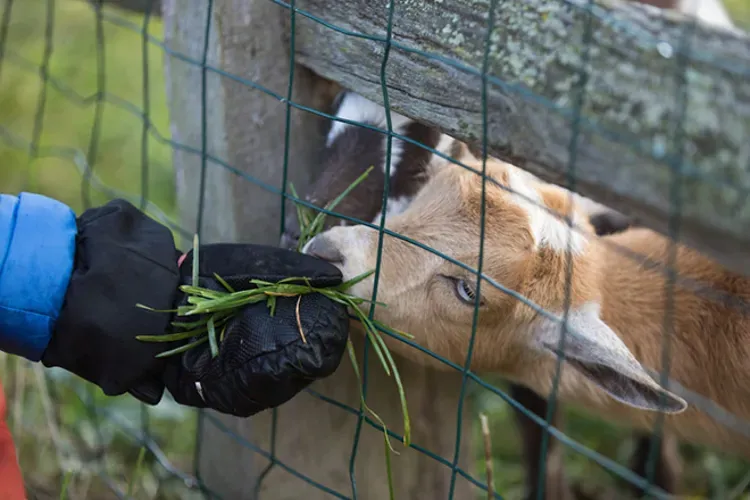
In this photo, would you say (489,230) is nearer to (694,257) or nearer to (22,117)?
(694,257)

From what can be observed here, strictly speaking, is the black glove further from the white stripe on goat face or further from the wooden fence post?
the white stripe on goat face

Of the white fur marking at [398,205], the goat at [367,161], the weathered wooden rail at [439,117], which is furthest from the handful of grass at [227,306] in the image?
→ the white fur marking at [398,205]

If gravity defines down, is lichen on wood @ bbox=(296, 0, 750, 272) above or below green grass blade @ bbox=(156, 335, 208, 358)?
above

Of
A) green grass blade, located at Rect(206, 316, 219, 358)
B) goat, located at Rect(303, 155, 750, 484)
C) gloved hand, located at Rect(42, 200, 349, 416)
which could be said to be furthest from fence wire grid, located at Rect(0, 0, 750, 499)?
green grass blade, located at Rect(206, 316, 219, 358)

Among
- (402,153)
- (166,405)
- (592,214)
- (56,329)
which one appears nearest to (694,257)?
(592,214)

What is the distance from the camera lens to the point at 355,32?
230 cm

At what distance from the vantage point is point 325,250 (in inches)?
99.5

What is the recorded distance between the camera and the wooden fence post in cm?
257

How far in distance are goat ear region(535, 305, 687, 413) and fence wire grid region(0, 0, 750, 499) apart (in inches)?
8.2

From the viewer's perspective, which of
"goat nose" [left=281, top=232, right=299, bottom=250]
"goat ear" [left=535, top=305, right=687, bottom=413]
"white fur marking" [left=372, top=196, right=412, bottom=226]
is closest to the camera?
"goat ear" [left=535, top=305, right=687, bottom=413]

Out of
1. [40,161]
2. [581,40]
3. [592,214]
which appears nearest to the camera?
[581,40]

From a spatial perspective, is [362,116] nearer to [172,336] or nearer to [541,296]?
[541,296]

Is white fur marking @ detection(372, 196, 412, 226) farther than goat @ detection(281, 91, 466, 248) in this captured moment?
Yes

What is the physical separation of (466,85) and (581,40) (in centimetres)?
38
